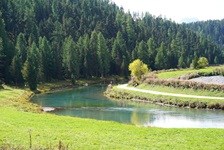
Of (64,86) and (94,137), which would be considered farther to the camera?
(64,86)

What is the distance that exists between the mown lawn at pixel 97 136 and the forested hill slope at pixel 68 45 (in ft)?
189

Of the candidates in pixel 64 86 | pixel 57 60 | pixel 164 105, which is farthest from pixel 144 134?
pixel 57 60

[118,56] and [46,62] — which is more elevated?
[118,56]

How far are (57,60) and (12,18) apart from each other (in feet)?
142

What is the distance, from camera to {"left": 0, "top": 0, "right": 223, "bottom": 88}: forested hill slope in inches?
3757

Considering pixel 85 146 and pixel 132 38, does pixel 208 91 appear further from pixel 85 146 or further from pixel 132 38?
pixel 132 38

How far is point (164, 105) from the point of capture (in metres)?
56.5

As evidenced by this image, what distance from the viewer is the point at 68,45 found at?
111m

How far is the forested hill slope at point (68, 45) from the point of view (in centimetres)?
9544

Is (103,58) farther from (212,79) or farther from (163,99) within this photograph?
(163,99)

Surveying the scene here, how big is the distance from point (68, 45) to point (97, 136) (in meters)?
89.3

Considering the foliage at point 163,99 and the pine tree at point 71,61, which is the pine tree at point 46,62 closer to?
the pine tree at point 71,61

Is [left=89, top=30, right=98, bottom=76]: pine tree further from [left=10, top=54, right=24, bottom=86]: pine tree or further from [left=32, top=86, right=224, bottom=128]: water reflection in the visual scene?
[left=32, top=86, right=224, bottom=128]: water reflection

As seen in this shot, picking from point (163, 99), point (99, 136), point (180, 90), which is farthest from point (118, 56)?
point (99, 136)
